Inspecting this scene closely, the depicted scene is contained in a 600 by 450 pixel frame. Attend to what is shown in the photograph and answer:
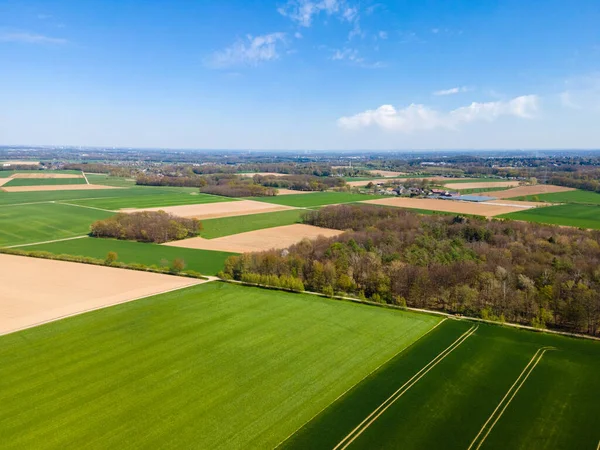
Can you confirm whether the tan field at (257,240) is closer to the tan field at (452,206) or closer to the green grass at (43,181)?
the tan field at (452,206)

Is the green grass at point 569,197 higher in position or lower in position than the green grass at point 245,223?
higher

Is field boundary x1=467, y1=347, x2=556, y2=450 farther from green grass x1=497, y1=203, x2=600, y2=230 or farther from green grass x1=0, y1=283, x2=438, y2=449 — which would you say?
green grass x1=497, y1=203, x2=600, y2=230

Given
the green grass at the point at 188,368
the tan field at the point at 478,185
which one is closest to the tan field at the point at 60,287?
the green grass at the point at 188,368

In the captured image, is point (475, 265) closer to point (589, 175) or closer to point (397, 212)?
point (397, 212)

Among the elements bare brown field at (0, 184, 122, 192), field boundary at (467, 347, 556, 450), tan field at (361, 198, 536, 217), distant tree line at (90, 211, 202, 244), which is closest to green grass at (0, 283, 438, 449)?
field boundary at (467, 347, 556, 450)

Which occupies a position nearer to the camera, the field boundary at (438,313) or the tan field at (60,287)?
the field boundary at (438,313)

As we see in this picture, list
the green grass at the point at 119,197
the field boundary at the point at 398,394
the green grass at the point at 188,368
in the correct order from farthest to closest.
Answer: the green grass at the point at 119,197 → the field boundary at the point at 398,394 → the green grass at the point at 188,368
